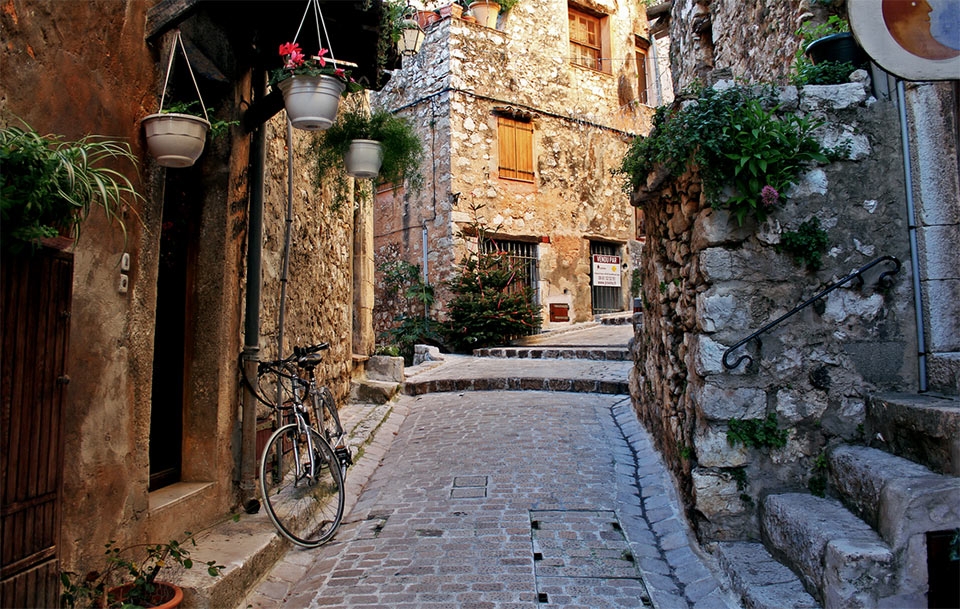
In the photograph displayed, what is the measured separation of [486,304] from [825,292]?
9977 millimetres

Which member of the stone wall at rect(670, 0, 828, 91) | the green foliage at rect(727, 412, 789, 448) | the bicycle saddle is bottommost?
the green foliage at rect(727, 412, 789, 448)

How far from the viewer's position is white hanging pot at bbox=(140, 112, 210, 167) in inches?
132

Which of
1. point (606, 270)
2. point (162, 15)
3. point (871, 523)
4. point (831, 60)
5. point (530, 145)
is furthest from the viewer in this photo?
point (606, 270)

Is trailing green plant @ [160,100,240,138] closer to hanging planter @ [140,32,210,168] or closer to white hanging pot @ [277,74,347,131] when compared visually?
hanging planter @ [140,32,210,168]

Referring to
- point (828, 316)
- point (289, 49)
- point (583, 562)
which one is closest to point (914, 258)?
point (828, 316)

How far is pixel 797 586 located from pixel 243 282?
12.0ft

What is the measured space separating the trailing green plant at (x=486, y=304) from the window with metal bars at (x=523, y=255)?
1.27 feet

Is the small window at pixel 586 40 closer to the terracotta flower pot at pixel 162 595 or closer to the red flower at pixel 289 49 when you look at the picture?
the red flower at pixel 289 49

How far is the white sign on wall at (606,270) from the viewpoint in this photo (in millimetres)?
16953

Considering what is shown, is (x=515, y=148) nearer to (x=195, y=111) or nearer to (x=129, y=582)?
(x=195, y=111)

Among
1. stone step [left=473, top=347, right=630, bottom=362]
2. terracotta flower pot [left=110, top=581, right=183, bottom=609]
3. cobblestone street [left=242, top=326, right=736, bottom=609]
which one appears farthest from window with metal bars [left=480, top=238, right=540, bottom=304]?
terracotta flower pot [left=110, top=581, right=183, bottom=609]

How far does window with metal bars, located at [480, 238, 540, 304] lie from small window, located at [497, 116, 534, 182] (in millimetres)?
1529

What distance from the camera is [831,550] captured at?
2953 mm

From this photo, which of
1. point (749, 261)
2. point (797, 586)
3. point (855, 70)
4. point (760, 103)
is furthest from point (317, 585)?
point (855, 70)
